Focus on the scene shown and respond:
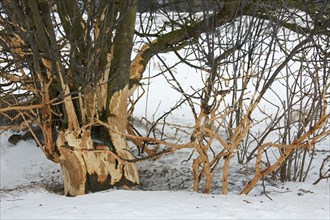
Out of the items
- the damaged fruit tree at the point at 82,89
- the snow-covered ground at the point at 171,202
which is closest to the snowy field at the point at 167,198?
the snow-covered ground at the point at 171,202

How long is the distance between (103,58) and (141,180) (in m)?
1.72

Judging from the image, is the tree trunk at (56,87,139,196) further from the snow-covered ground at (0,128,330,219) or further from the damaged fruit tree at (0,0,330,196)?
the snow-covered ground at (0,128,330,219)

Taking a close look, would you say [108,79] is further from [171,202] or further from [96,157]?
[171,202]

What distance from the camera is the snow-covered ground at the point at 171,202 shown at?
416 cm

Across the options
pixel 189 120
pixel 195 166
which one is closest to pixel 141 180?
pixel 195 166

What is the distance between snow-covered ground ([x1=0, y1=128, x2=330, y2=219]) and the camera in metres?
4.16

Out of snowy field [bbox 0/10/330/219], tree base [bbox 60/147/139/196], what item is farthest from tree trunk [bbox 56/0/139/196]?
snowy field [bbox 0/10/330/219]

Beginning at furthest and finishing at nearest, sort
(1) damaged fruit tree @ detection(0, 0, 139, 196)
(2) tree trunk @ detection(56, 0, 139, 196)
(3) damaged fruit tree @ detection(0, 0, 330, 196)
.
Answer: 1. (2) tree trunk @ detection(56, 0, 139, 196)
2. (1) damaged fruit tree @ detection(0, 0, 139, 196)
3. (3) damaged fruit tree @ detection(0, 0, 330, 196)

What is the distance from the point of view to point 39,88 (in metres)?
5.50

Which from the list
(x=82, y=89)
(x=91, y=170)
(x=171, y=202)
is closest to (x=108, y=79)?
(x=82, y=89)

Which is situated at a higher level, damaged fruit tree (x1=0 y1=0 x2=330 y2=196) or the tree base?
damaged fruit tree (x1=0 y1=0 x2=330 y2=196)

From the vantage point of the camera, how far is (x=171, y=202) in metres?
4.48

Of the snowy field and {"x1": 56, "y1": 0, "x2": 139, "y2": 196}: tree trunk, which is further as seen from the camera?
{"x1": 56, "y1": 0, "x2": 139, "y2": 196}: tree trunk

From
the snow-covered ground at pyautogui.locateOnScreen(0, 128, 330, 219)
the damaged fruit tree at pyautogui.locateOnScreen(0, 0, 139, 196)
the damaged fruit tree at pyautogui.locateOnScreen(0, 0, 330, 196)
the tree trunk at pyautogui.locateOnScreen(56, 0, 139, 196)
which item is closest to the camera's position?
the snow-covered ground at pyautogui.locateOnScreen(0, 128, 330, 219)
